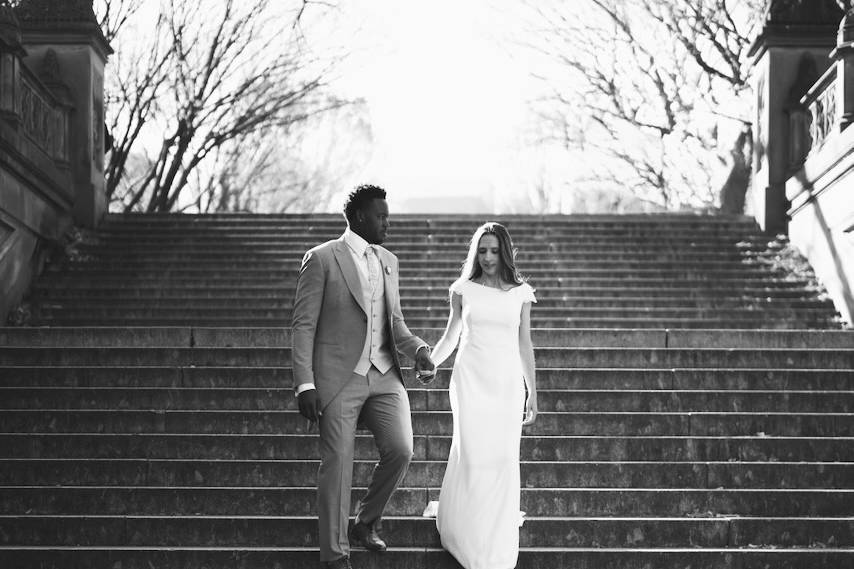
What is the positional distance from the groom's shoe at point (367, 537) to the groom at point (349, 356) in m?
0.33

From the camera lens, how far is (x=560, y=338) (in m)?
10.1

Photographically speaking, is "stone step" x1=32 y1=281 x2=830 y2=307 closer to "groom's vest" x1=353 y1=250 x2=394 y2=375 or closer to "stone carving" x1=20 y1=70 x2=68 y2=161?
"stone carving" x1=20 y1=70 x2=68 y2=161

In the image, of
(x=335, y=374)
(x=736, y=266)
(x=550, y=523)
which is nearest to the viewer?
(x=335, y=374)

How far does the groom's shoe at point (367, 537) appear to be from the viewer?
6.09 m

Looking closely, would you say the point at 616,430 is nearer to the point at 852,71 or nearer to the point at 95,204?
the point at 852,71

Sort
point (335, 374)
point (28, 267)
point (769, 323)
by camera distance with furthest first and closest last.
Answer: point (28, 267) → point (769, 323) → point (335, 374)

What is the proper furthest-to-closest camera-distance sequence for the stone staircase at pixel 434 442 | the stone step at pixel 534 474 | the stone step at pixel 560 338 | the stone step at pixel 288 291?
the stone step at pixel 288 291
the stone step at pixel 560 338
the stone step at pixel 534 474
the stone staircase at pixel 434 442

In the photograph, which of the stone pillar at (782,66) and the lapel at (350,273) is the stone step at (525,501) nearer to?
the lapel at (350,273)

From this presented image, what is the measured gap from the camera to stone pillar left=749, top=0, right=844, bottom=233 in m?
15.0

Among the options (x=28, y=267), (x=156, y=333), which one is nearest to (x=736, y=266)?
(x=156, y=333)

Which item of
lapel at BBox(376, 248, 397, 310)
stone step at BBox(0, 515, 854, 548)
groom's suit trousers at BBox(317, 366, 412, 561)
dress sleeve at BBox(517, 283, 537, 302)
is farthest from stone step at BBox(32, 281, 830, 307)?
groom's suit trousers at BBox(317, 366, 412, 561)

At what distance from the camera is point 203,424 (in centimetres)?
830

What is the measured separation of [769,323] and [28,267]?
8.27 meters

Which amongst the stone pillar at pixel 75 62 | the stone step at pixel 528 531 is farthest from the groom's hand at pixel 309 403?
the stone pillar at pixel 75 62
